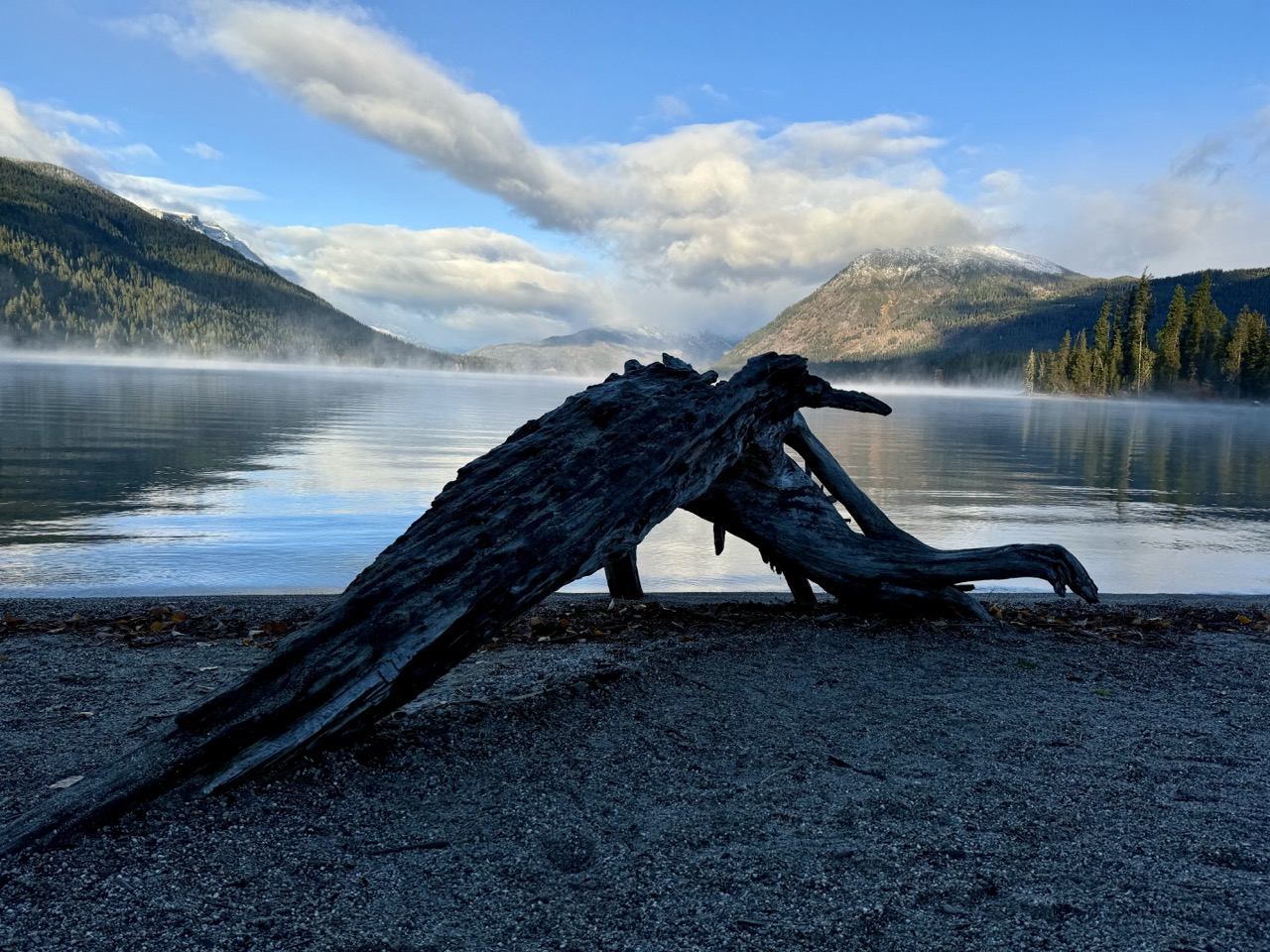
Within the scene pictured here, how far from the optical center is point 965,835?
421 cm

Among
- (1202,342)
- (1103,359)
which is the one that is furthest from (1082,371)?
(1202,342)

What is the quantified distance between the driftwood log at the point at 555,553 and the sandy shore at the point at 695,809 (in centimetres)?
30

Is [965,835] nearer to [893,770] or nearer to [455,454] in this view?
[893,770]

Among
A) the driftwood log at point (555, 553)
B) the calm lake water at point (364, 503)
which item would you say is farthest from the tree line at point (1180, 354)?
the driftwood log at point (555, 553)

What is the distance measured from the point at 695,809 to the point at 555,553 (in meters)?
1.85

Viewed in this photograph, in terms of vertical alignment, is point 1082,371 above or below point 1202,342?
below

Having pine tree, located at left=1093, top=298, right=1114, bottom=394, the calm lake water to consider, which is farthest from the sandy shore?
pine tree, located at left=1093, top=298, right=1114, bottom=394

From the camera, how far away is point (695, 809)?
14.7 feet

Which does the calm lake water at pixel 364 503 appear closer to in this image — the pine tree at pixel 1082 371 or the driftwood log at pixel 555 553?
the driftwood log at pixel 555 553

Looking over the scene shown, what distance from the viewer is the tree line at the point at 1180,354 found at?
109 meters

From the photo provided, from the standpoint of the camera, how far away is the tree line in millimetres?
108875

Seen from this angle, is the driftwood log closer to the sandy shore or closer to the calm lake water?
the sandy shore

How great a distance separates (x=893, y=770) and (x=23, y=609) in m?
9.08

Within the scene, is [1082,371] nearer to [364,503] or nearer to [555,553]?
[364,503]
